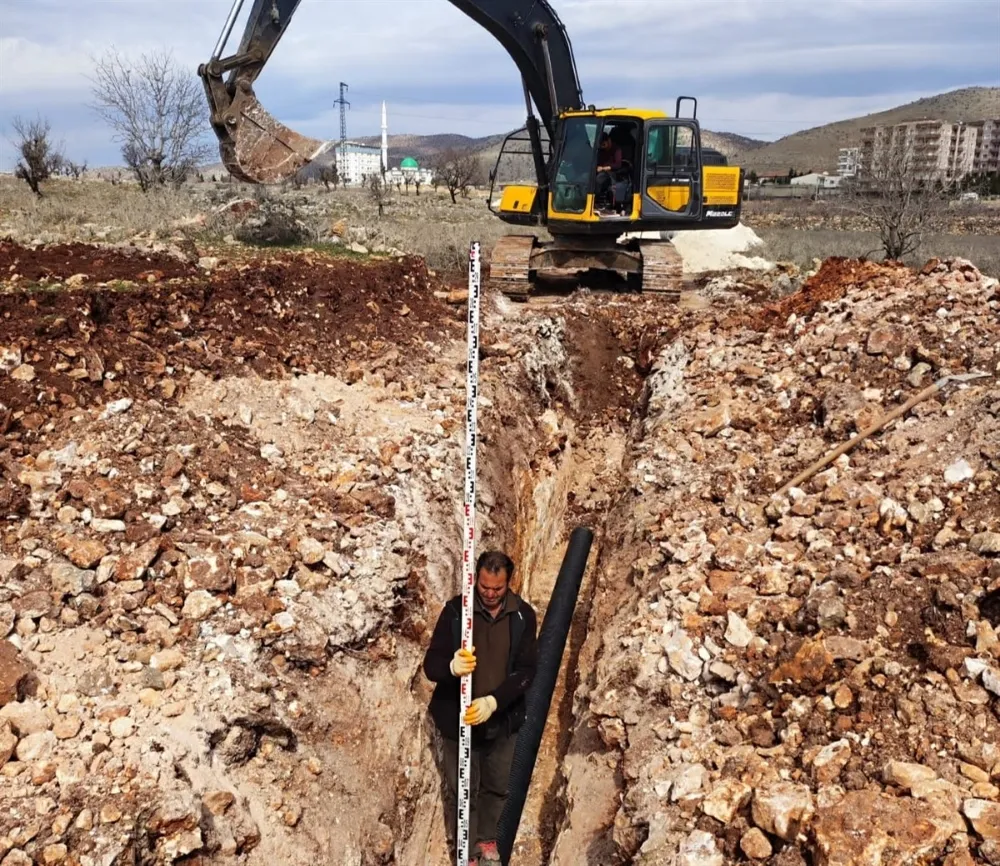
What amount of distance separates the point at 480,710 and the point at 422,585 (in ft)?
5.60

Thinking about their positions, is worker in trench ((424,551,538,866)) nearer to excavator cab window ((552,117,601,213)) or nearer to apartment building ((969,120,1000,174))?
excavator cab window ((552,117,601,213))

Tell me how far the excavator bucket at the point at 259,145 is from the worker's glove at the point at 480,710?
713 centimetres

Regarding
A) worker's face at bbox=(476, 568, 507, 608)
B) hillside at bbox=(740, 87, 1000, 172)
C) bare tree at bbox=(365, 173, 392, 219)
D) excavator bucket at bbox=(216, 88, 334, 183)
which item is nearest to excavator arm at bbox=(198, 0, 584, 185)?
excavator bucket at bbox=(216, 88, 334, 183)

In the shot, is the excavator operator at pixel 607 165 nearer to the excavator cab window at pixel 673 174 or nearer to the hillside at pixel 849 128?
the excavator cab window at pixel 673 174

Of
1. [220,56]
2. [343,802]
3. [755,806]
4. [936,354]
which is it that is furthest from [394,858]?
[220,56]

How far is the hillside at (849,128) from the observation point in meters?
107

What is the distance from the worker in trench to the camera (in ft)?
14.4

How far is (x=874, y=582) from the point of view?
4.65m

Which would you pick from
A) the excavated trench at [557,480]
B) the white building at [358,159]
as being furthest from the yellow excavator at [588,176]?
the white building at [358,159]

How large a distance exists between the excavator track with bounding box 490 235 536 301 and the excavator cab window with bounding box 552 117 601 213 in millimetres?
961

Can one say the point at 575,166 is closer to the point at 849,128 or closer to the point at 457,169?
the point at 457,169

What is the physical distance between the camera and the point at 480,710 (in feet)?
14.3

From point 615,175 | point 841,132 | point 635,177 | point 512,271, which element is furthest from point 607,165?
point 841,132

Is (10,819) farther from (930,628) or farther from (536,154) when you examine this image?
(536,154)
